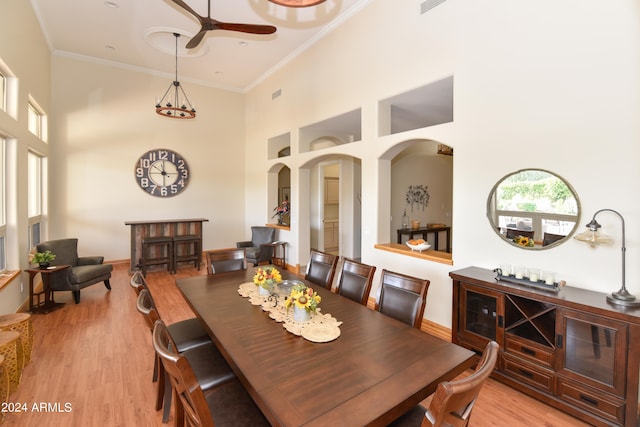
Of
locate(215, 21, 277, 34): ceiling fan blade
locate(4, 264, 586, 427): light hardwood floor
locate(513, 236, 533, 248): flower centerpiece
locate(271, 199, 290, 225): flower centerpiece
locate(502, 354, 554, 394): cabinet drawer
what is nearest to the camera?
locate(4, 264, 586, 427): light hardwood floor

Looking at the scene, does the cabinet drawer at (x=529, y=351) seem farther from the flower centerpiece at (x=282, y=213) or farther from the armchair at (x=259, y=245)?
the flower centerpiece at (x=282, y=213)

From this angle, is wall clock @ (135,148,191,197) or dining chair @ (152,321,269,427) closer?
dining chair @ (152,321,269,427)

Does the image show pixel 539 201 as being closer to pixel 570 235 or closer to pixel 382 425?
pixel 570 235

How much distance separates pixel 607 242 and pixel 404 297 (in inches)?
62.6

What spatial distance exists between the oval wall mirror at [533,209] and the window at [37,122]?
668 cm

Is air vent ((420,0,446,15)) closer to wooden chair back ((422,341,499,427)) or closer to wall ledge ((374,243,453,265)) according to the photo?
wall ledge ((374,243,453,265))

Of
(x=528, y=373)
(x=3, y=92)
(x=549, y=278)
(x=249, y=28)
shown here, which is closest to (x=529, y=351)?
(x=528, y=373)

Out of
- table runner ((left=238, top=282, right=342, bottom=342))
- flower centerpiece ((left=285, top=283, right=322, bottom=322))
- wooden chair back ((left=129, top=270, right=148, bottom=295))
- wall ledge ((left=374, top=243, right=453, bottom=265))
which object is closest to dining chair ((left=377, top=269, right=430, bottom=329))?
table runner ((left=238, top=282, right=342, bottom=342))

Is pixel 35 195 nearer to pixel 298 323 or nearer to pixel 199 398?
pixel 298 323

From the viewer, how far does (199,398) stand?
1.22 metres

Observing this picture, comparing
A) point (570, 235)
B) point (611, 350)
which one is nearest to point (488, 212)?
point (570, 235)

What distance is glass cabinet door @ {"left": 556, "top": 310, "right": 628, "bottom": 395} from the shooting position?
6.61 ft

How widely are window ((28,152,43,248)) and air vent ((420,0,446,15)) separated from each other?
6.11 metres

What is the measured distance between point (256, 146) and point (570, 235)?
6.52m
